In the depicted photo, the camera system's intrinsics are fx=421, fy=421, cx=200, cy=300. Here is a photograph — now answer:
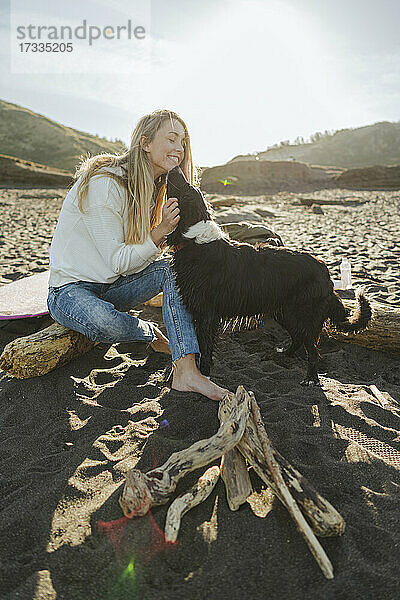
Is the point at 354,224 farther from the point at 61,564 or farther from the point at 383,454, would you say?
the point at 61,564

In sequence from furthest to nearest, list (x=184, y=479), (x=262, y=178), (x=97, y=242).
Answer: (x=262, y=178)
(x=97, y=242)
(x=184, y=479)

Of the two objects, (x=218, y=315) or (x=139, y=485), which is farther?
(x=218, y=315)

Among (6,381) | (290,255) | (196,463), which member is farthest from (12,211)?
(196,463)

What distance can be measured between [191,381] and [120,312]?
68 cm

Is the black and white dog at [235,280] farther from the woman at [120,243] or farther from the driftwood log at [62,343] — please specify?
the driftwood log at [62,343]

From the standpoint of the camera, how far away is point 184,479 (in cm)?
194

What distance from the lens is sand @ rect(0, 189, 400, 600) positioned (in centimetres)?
146

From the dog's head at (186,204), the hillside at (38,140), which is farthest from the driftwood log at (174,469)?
the hillside at (38,140)

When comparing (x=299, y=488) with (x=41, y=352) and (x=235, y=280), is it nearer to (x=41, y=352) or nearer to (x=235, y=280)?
(x=235, y=280)

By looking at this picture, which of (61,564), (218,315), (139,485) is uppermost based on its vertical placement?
(218,315)

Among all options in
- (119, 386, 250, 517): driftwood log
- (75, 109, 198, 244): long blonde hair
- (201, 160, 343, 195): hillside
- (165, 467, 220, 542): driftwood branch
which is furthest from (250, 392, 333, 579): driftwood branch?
(201, 160, 343, 195): hillside

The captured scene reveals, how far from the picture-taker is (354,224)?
9.44 metres

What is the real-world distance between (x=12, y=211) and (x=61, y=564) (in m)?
11.7

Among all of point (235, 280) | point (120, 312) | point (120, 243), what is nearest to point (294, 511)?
point (235, 280)
